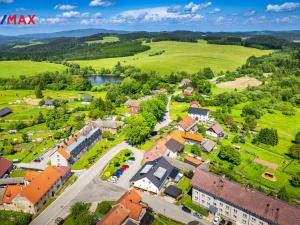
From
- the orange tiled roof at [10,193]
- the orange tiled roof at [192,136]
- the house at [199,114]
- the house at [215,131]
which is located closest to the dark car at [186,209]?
the orange tiled roof at [192,136]

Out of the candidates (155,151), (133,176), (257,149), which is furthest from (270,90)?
(133,176)

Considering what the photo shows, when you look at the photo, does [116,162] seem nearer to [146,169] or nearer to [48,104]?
[146,169]

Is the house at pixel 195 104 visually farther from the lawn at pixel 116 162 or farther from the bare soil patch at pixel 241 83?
the lawn at pixel 116 162

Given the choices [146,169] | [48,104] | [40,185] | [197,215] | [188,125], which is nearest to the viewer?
[197,215]

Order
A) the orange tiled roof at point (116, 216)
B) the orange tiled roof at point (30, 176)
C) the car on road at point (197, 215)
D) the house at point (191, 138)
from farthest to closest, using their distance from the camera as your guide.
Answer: the house at point (191, 138) < the orange tiled roof at point (30, 176) < the car on road at point (197, 215) < the orange tiled roof at point (116, 216)

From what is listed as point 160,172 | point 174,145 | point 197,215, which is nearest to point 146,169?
point 160,172

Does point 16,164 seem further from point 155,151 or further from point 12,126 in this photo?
point 155,151
